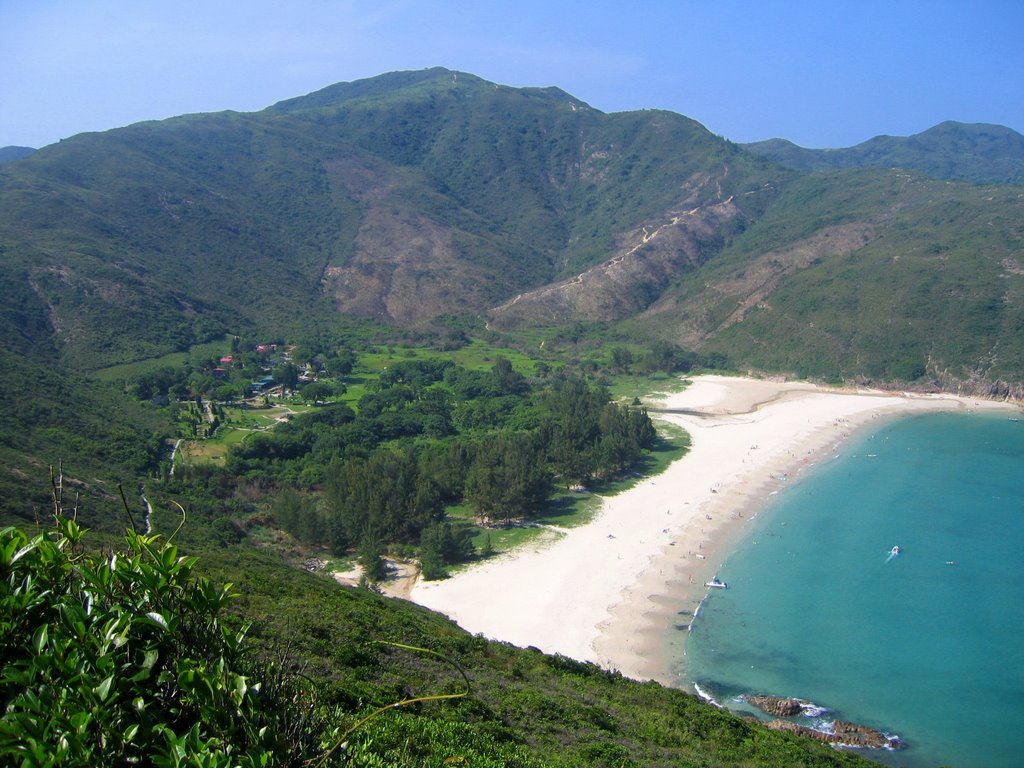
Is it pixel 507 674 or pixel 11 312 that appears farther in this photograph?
pixel 11 312

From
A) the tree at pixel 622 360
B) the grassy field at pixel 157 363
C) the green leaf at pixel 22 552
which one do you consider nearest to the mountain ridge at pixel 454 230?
the grassy field at pixel 157 363

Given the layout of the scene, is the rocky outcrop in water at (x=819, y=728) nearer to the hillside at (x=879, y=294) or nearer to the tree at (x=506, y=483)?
the tree at (x=506, y=483)

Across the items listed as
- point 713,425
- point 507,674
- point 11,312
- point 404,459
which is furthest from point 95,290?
point 507,674

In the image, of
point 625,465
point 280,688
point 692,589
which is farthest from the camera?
point 625,465

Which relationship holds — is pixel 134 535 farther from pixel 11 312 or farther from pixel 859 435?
pixel 11 312

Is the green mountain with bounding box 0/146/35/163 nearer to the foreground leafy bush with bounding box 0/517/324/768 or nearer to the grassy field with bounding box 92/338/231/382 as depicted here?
the grassy field with bounding box 92/338/231/382
